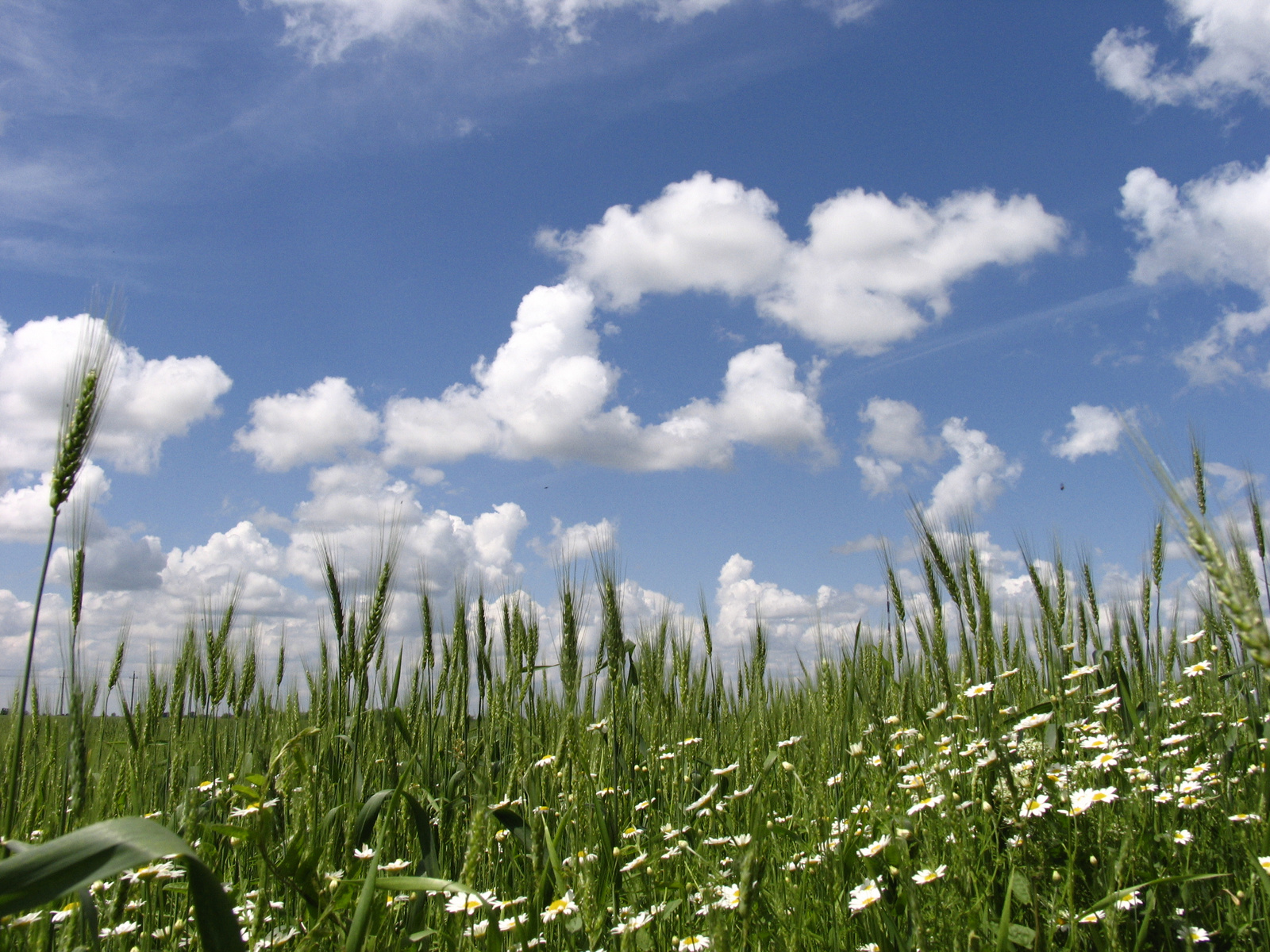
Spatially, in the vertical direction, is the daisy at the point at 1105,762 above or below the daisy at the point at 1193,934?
above

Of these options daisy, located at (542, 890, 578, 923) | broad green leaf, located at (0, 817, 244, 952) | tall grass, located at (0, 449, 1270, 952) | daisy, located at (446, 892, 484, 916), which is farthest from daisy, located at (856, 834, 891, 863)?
broad green leaf, located at (0, 817, 244, 952)

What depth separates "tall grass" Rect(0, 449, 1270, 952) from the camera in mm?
2006

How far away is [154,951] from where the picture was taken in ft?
8.54

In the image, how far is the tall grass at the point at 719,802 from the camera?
201 centimetres

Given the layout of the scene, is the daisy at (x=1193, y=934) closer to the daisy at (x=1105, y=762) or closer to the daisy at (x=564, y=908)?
the daisy at (x=1105, y=762)

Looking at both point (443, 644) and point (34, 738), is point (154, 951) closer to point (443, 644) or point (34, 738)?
point (34, 738)

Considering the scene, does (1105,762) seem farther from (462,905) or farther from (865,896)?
(462,905)

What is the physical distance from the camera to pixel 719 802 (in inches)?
140

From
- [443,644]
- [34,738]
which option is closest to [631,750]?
[443,644]

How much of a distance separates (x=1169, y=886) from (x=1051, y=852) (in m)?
0.34

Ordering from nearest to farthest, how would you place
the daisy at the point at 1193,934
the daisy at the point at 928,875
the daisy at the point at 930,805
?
the daisy at the point at 1193,934
the daisy at the point at 928,875
the daisy at the point at 930,805

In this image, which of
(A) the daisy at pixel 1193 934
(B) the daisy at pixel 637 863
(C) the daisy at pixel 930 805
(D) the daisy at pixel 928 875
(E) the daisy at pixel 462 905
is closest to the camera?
(A) the daisy at pixel 1193 934

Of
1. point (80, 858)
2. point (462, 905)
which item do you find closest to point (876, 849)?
point (462, 905)

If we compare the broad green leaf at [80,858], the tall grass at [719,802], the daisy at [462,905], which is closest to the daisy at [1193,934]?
the tall grass at [719,802]
